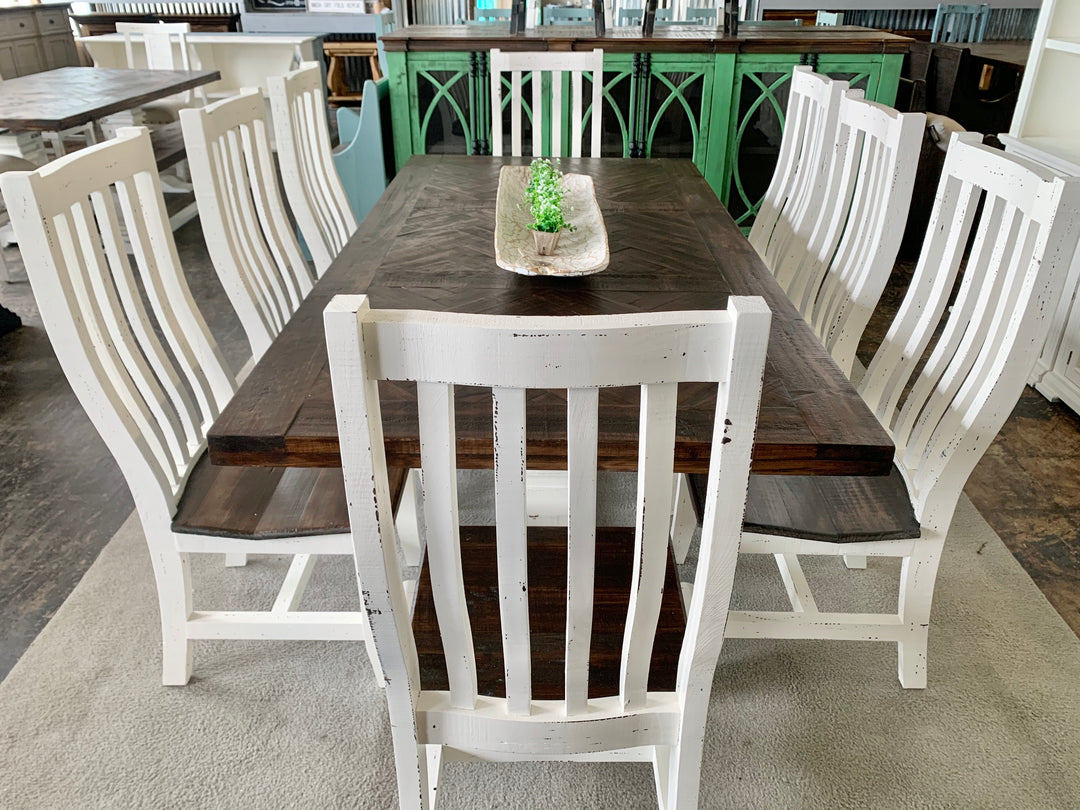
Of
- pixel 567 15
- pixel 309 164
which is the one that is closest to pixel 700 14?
pixel 567 15

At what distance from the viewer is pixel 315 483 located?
4.88 ft

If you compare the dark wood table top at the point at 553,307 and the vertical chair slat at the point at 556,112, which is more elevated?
the vertical chair slat at the point at 556,112

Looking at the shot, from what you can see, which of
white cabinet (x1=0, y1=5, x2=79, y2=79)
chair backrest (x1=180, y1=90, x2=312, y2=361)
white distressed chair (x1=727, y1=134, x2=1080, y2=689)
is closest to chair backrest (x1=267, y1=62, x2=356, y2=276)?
chair backrest (x1=180, y1=90, x2=312, y2=361)

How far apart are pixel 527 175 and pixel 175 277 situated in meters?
1.10

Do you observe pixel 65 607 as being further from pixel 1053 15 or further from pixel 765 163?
pixel 1053 15

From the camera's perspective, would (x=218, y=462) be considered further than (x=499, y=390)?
Yes

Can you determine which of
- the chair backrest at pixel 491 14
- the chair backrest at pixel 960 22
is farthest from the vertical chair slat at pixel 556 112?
the chair backrest at pixel 960 22

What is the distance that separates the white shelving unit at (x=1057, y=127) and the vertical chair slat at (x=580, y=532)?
2327mm

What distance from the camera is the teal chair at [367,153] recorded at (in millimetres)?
3357

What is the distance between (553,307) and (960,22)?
7.28 m

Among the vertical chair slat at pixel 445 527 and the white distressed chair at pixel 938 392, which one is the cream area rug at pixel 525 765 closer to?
the white distressed chair at pixel 938 392

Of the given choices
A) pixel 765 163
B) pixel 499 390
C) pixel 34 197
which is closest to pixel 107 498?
pixel 34 197

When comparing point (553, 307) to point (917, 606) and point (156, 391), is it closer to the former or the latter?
point (156, 391)

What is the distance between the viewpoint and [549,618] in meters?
1.22
